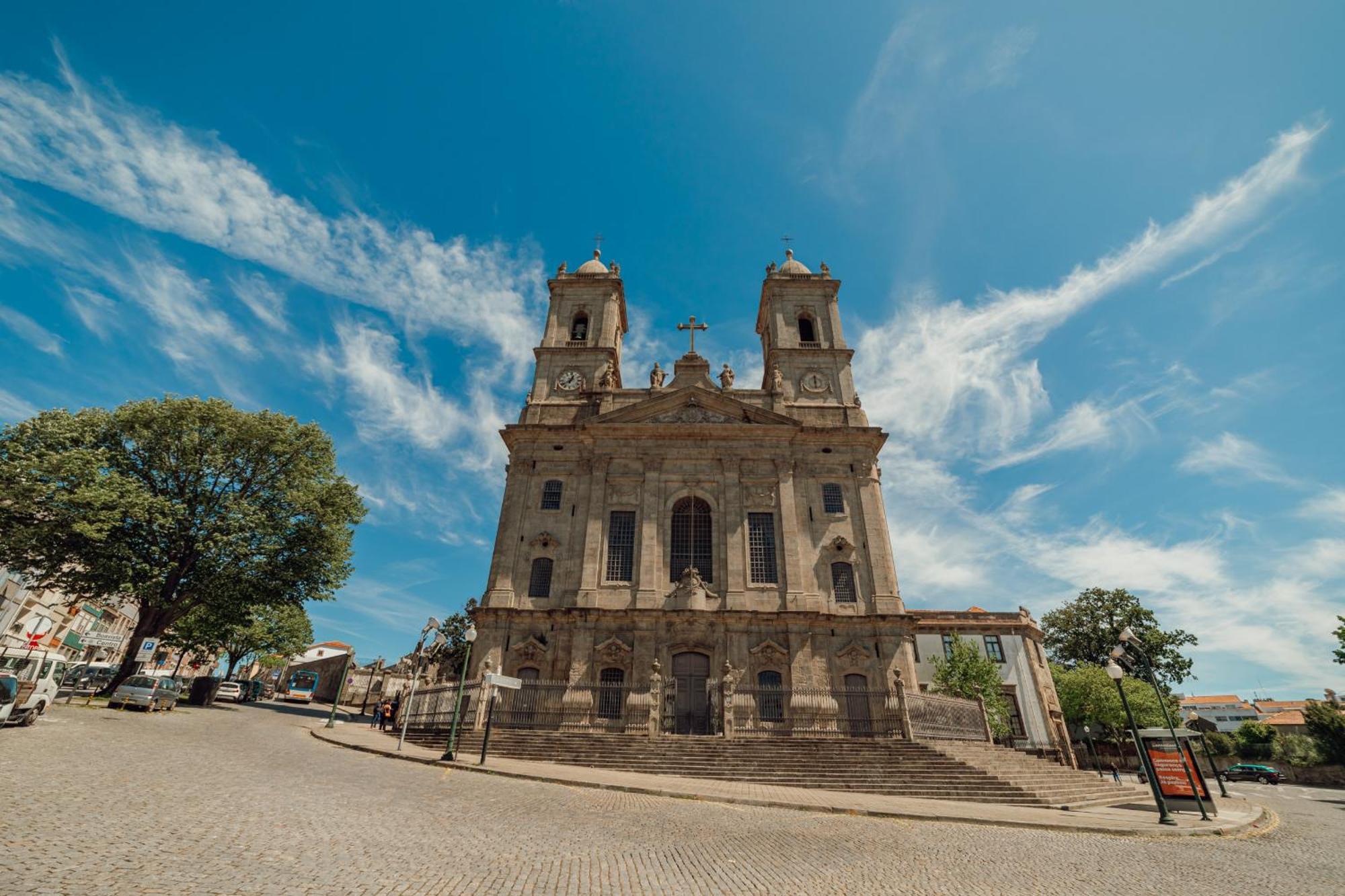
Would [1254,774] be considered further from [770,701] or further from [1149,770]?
[770,701]

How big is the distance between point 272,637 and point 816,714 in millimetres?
41776

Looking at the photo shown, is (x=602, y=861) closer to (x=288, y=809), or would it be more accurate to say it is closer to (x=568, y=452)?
(x=288, y=809)

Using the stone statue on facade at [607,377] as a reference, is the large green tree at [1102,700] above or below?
below

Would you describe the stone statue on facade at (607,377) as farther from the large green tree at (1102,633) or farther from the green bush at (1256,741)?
the green bush at (1256,741)

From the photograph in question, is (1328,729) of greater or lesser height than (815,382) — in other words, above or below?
below

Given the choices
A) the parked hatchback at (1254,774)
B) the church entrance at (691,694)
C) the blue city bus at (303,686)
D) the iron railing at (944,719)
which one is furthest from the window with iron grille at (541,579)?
the parked hatchback at (1254,774)

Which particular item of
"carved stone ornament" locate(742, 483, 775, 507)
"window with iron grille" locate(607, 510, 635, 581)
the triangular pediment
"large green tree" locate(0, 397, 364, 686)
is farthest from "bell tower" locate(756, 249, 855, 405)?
"large green tree" locate(0, 397, 364, 686)

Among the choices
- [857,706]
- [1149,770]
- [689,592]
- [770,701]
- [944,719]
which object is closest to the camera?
[1149,770]

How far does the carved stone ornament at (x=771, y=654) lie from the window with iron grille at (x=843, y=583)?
3.68 metres

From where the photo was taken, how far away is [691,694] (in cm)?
2334

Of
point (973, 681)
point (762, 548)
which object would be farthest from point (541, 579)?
point (973, 681)

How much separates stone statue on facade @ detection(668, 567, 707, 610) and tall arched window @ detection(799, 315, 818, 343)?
1666 centimetres

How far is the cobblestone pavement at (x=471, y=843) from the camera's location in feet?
17.5

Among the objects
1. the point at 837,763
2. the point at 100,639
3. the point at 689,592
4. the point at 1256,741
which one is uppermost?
the point at 100,639
